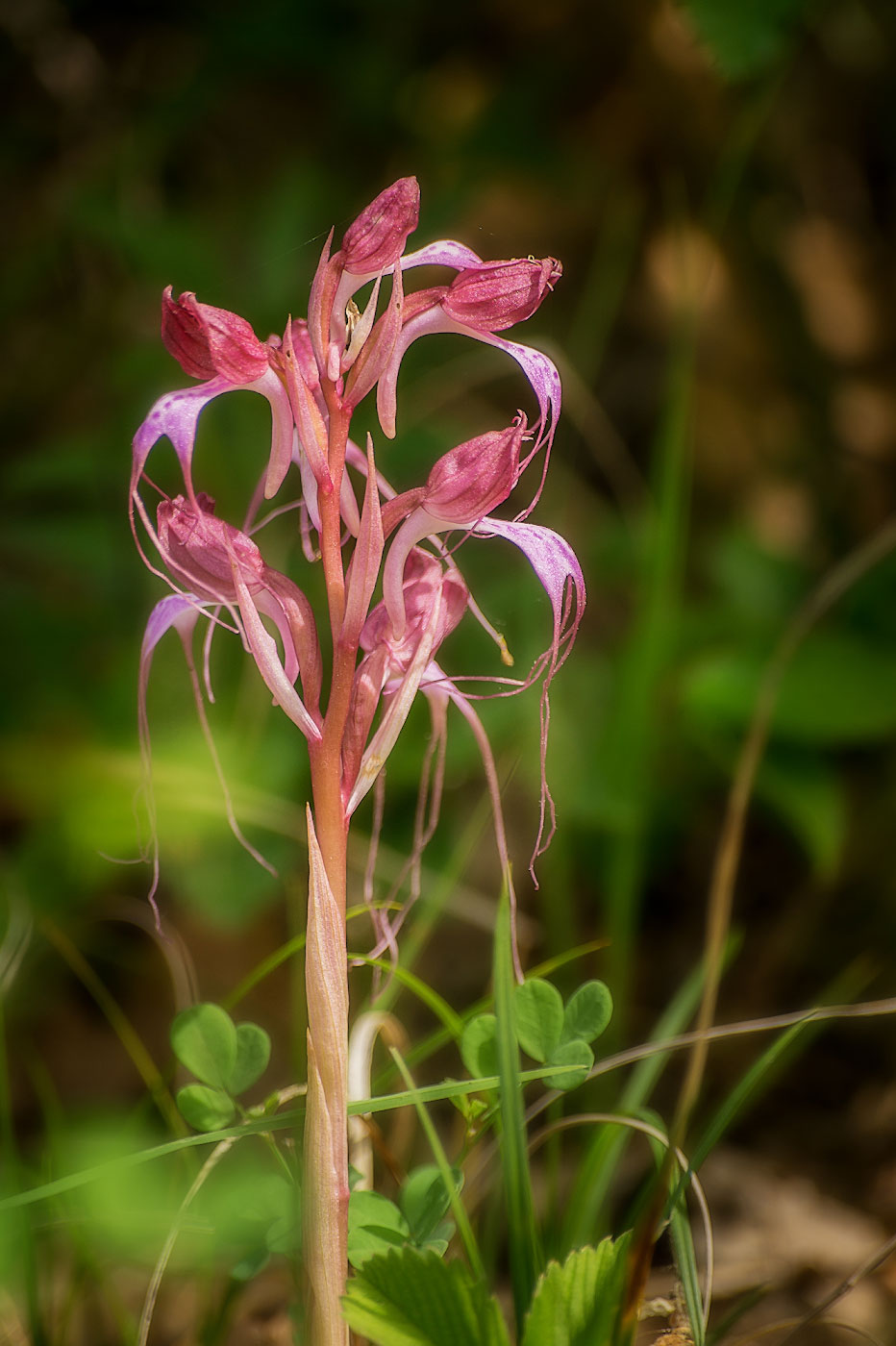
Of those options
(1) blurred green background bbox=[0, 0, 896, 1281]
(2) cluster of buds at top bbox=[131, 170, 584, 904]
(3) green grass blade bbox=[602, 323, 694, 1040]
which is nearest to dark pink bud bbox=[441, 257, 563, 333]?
(2) cluster of buds at top bbox=[131, 170, 584, 904]

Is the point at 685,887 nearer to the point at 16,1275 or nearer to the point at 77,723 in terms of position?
the point at 77,723

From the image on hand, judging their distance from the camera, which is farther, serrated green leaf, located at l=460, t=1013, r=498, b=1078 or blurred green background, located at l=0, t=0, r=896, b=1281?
blurred green background, located at l=0, t=0, r=896, b=1281

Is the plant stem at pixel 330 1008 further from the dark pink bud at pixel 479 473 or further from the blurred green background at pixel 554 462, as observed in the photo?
the blurred green background at pixel 554 462

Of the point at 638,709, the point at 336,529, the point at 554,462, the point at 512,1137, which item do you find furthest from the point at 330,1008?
the point at 554,462

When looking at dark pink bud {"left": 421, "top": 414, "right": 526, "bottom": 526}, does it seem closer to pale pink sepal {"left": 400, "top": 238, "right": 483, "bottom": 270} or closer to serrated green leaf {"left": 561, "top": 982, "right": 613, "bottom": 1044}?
pale pink sepal {"left": 400, "top": 238, "right": 483, "bottom": 270}

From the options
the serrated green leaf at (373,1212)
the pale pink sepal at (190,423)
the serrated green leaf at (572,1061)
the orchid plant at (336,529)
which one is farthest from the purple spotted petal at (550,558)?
the serrated green leaf at (373,1212)

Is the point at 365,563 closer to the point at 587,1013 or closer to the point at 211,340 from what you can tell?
the point at 211,340

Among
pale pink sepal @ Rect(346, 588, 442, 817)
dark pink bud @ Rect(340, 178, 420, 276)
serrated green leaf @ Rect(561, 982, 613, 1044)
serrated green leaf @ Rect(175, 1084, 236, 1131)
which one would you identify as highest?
dark pink bud @ Rect(340, 178, 420, 276)

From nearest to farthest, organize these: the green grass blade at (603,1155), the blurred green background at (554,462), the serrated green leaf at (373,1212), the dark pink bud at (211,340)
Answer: the dark pink bud at (211,340) < the serrated green leaf at (373,1212) < the green grass blade at (603,1155) < the blurred green background at (554,462)
